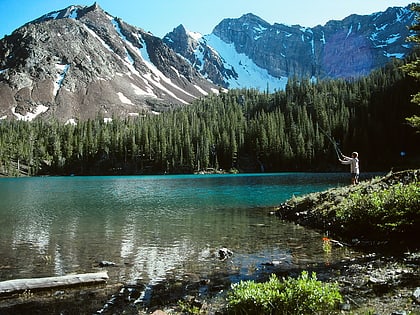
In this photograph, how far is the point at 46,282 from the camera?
13.2 m

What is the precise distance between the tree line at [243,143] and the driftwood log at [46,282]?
426ft

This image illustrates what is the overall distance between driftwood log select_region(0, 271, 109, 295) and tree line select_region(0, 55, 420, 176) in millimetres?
129871

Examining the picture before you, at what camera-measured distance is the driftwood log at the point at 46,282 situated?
12.9 metres

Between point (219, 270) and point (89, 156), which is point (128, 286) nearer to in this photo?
point (219, 270)

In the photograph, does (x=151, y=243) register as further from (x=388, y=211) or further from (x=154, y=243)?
(x=388, y=211)

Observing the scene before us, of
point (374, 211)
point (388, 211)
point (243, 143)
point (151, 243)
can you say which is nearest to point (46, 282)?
point (151, 243)

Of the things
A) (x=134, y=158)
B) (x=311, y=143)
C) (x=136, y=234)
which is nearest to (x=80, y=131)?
(x=134, y=158)

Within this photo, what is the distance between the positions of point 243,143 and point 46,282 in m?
146

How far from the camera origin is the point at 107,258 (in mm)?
18500

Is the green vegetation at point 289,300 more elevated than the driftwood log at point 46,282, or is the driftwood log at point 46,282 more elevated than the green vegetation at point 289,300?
the green vegetation at point 289,300

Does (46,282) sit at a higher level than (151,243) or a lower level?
higher

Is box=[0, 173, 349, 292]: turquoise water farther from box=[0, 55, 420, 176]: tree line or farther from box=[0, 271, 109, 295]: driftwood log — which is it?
box=[0, 55, 420, 176]: tree line

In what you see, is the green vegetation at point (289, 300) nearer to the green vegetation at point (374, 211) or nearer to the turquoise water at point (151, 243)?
the turquoise water at point (151, 243)

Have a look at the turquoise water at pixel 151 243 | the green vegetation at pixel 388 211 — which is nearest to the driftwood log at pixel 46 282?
the turquoise water at pixel 151 243
